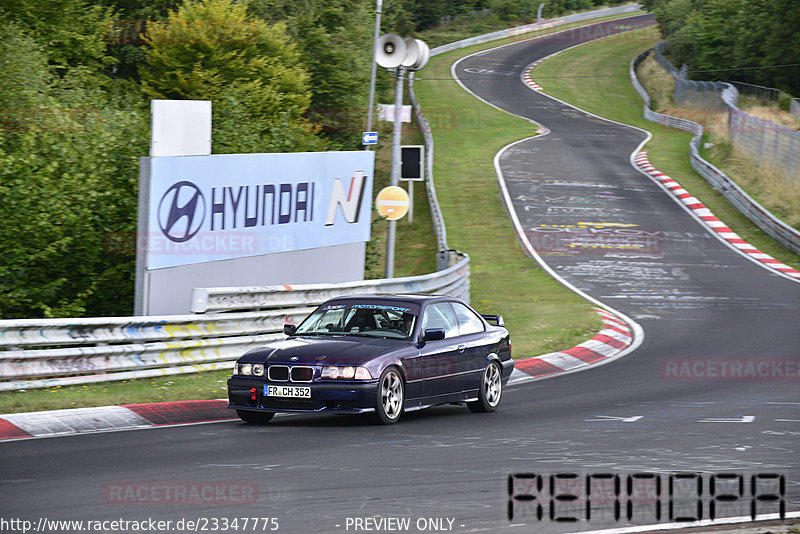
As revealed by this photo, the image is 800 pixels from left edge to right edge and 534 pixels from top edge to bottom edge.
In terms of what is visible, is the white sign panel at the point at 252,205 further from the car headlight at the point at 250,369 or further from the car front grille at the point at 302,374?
the car front grille at the point at 302,374

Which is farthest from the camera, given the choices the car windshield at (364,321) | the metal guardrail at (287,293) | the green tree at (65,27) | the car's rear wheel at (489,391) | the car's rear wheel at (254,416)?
the green tree at (65,27)

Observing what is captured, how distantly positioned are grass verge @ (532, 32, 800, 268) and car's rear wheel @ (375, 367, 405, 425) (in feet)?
71.2

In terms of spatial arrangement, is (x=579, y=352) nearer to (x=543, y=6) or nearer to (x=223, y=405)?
(x=223, y=405)

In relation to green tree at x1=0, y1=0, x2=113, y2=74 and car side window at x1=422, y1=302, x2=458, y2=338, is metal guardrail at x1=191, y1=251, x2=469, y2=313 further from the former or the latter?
green tree at x1=0, y1=0, x2=113, y2=74

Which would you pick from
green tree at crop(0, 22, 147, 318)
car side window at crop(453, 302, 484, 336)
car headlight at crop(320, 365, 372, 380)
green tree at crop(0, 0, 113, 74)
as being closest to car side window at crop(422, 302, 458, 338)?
car side window at crop(453, 302, 484, 336)

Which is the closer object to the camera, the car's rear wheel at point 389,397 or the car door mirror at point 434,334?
the car's rear wheel at point 389,397

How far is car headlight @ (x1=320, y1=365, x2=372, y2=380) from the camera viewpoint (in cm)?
1047

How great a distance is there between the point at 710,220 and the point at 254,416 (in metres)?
27.4

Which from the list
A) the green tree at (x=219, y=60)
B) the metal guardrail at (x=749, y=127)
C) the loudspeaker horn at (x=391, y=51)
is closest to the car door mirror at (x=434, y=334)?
the loudspeaker horn at (x=391, y=51)

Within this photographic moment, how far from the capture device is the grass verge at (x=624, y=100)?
118ft

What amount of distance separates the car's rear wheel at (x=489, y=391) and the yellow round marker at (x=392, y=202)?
24.8 ft

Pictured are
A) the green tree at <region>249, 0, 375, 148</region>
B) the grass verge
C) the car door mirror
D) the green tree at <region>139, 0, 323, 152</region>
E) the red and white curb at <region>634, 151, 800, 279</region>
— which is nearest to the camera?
the car door mirror

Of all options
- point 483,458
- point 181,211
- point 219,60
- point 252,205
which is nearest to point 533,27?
point 219,60

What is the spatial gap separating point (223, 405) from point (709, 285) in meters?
17.1
